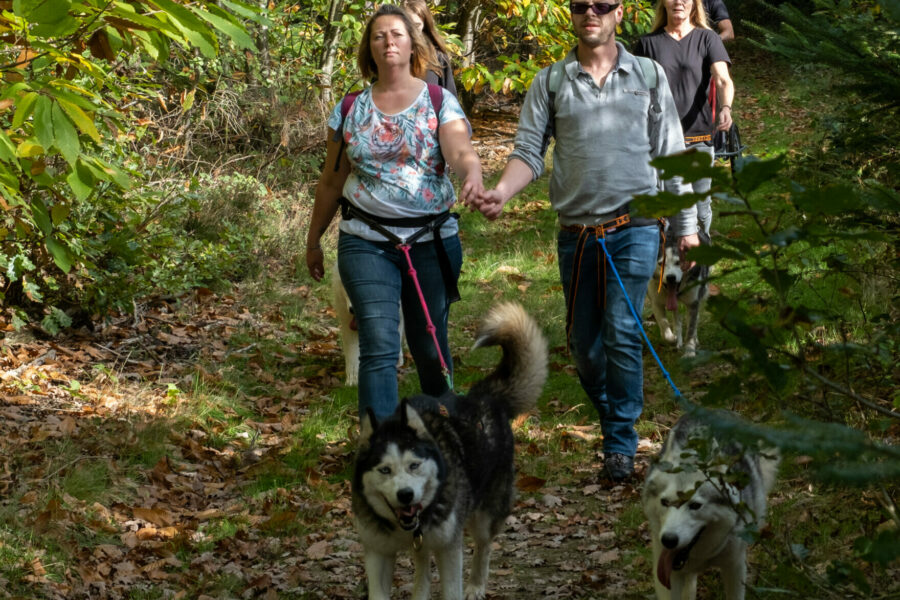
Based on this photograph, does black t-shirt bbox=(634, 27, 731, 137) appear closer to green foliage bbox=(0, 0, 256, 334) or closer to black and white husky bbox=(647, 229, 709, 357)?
black and white husky bbox=(647, 229, 709, 357)

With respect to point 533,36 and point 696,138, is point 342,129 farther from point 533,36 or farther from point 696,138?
point 533,36

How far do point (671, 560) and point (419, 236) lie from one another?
191 centimetres

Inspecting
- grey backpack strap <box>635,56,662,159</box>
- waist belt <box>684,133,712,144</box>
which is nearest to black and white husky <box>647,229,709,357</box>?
waist belt <box>684,133,712,144</box>

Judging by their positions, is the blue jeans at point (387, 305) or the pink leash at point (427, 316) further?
the pink leash at point (427, 316)

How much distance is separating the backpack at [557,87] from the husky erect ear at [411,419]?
5.94 ft

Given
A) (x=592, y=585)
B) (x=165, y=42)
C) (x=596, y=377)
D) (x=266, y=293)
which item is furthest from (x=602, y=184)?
(x=266, y=293)

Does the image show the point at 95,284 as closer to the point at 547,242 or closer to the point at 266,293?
the point at 266,293

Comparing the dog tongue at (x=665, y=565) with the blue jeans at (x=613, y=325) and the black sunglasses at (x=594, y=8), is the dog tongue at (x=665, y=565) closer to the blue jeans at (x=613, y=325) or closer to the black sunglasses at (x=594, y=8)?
the blue jeans at (x=613, y=325)

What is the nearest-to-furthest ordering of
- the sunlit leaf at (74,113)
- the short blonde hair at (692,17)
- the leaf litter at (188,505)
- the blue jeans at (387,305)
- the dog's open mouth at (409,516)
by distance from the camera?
the sunlit leaf at (74,113), the dog's open mouth at (409,516), the leaf litter at (188,505), the blue jeans at (387,305), the short blonde hair at (692,17)

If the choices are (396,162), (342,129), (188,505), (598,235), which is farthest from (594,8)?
(188,505)

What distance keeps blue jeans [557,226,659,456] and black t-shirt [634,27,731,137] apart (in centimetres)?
239

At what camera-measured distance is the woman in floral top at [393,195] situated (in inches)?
177

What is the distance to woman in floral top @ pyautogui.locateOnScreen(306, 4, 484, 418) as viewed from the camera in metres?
4.50

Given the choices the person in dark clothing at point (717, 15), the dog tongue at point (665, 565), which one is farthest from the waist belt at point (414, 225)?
the person in dark clothing at point (717, 15)
